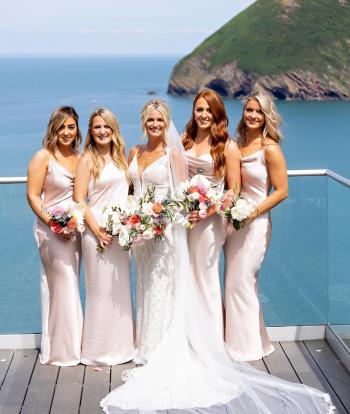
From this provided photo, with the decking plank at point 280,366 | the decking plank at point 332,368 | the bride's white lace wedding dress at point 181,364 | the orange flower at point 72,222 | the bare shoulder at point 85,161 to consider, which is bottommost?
the decking plank at point 332,368

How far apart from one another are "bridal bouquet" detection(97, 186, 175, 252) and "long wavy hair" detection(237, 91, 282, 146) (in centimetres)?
74

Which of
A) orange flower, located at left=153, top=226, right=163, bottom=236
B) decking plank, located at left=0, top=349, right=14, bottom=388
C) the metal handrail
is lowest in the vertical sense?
decking plank, located at left=0, top=349, right=14, bottom=388

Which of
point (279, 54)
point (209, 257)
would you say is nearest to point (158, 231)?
point (209, 257)

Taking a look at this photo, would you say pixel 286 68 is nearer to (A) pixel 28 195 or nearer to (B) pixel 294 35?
(B) pixel 294 35

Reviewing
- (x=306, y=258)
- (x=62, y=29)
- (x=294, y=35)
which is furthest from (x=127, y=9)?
(x=306, y=258)

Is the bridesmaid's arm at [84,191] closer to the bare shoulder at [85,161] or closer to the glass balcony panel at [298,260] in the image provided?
the bare shoulder at [85,161]

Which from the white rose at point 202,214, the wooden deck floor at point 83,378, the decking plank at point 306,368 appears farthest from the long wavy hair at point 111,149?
the decking plank at point 306,368

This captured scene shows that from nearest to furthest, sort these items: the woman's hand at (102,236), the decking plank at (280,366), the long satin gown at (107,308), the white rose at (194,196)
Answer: the white rose at (194,196)
the decking plank at (280,366)
the woman's hand at (102,236)
the long satin gown at (107,308)

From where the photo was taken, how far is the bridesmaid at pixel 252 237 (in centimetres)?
514

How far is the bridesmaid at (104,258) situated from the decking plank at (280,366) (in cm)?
91

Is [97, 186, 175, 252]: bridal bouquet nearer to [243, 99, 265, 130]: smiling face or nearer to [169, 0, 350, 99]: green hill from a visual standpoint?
[243, 99, 265, 130]: smiling face

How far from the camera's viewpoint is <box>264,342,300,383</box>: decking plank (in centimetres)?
509

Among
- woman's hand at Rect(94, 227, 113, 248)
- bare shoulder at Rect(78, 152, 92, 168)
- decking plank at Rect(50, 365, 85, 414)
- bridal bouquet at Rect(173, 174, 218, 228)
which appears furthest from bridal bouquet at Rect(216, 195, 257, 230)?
decking plank at Rect(50, 365, 85, 414)

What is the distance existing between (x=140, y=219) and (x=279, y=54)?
99565mm
